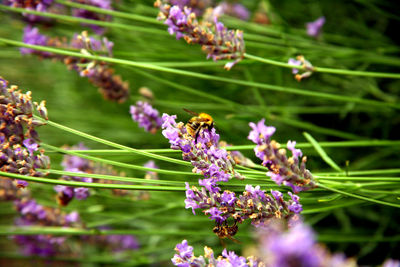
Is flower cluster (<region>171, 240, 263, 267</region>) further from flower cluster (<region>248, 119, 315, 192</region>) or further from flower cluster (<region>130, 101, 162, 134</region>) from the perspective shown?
flower cluster (<region>130, 101, 162, 134</region>)

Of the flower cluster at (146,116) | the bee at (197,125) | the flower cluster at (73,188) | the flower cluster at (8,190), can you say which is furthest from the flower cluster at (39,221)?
the bee at (197,125)

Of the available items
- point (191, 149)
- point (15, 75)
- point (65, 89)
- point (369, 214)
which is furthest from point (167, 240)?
point (15, 75)

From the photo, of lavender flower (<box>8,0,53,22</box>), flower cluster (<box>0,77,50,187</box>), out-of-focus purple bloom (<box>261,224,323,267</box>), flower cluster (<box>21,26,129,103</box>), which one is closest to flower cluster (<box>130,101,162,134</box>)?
flower cluster (<box>21,26,129,103</box>)

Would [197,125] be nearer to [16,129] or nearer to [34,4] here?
[16,129]

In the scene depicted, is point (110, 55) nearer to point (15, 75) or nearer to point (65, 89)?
point (65, 89)

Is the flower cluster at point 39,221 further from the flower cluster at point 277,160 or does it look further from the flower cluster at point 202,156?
the flower cluster at point 277,160

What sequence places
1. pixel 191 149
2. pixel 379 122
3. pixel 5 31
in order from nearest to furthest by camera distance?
pixel 191 149
pixel 379 122
pixel 5 31

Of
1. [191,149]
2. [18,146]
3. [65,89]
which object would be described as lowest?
[191,149]
